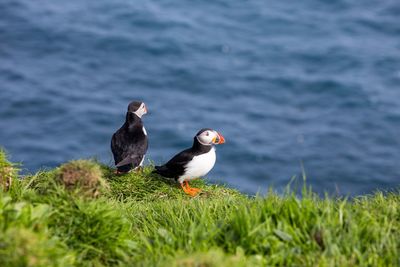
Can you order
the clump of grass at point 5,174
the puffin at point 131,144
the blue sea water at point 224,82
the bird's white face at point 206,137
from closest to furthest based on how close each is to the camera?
the clump of grass at point 5,174 → the bird's white face at point 206,137 → the puffin at point 131,144 → the blue sea water at point 224,82

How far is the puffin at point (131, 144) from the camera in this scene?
10.5 metres

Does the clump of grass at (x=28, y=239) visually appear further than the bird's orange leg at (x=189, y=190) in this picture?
No

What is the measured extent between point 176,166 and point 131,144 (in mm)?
930

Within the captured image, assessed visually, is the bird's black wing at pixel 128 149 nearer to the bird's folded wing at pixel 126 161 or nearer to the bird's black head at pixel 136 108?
the bird's folded wing at pixel 126 161

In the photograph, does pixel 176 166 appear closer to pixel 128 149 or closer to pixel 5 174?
pixel 128 149

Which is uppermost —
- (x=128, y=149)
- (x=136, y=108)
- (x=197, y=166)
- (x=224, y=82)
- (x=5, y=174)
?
(x=136, y=108)

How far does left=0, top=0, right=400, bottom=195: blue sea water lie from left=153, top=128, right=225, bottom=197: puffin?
55.2 ft

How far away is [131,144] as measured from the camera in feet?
35.6

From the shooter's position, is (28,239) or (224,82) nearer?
(28,239)

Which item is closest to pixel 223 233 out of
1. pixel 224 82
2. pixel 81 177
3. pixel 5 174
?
pixel 81 177

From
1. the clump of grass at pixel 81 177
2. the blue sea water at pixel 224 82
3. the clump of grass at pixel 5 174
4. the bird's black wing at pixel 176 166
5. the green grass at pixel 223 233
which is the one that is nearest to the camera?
the green grass at pixel 223 233

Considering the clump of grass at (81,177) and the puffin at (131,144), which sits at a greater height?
the clump of grass at (81,177)

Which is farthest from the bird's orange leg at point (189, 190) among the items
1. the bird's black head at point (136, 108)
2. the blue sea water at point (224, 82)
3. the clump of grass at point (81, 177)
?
the blue sea water at point (224, 82)

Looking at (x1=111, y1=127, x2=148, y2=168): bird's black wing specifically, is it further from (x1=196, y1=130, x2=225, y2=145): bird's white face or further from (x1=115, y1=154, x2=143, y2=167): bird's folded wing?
(x1=196, y1=130, x2=225, y2=145): bird's white face
